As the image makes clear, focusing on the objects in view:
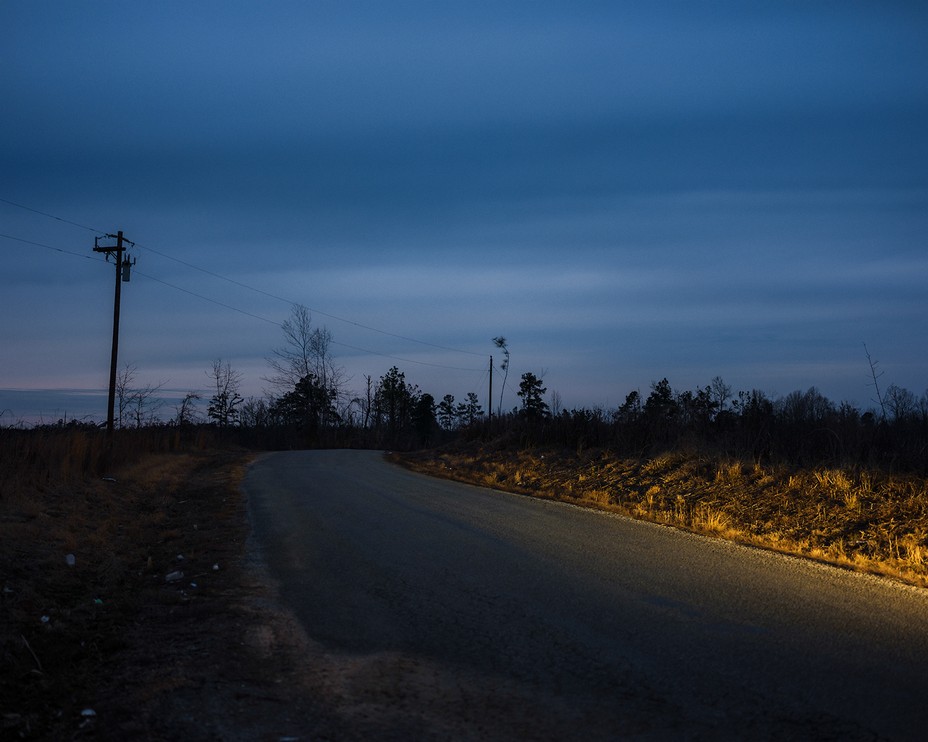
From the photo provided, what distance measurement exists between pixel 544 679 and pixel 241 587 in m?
3.72

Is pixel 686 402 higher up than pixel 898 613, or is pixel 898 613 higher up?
pixel 686 402

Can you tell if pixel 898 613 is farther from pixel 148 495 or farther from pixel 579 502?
pixel 148 495

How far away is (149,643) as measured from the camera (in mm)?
5523

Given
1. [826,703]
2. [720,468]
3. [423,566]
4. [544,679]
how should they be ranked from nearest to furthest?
[826,703] → [544,679] → [423,566] → [720,468]

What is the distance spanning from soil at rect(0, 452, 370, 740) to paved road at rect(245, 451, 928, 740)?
381mm

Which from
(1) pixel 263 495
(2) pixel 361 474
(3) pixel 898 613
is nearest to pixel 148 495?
(1) pixel 263 495

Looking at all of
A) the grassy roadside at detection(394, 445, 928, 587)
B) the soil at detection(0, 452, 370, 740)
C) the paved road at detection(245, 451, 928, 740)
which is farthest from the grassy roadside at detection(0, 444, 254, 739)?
the grassy roadside at detection(394, 445, 928, 587)

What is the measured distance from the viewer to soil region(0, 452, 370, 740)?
13.6ft

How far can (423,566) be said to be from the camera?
818 centimetres

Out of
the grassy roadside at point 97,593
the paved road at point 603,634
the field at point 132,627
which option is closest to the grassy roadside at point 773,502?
the paved road at point 603,634

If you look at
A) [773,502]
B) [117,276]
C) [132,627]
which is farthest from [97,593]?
[117,276]

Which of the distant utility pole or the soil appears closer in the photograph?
the soil

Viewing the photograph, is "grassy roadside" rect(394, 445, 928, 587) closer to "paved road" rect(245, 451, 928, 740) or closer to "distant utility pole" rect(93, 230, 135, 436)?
"paved road" rect(245, 451, 928, 740)

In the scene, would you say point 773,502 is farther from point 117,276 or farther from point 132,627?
point 117,276
